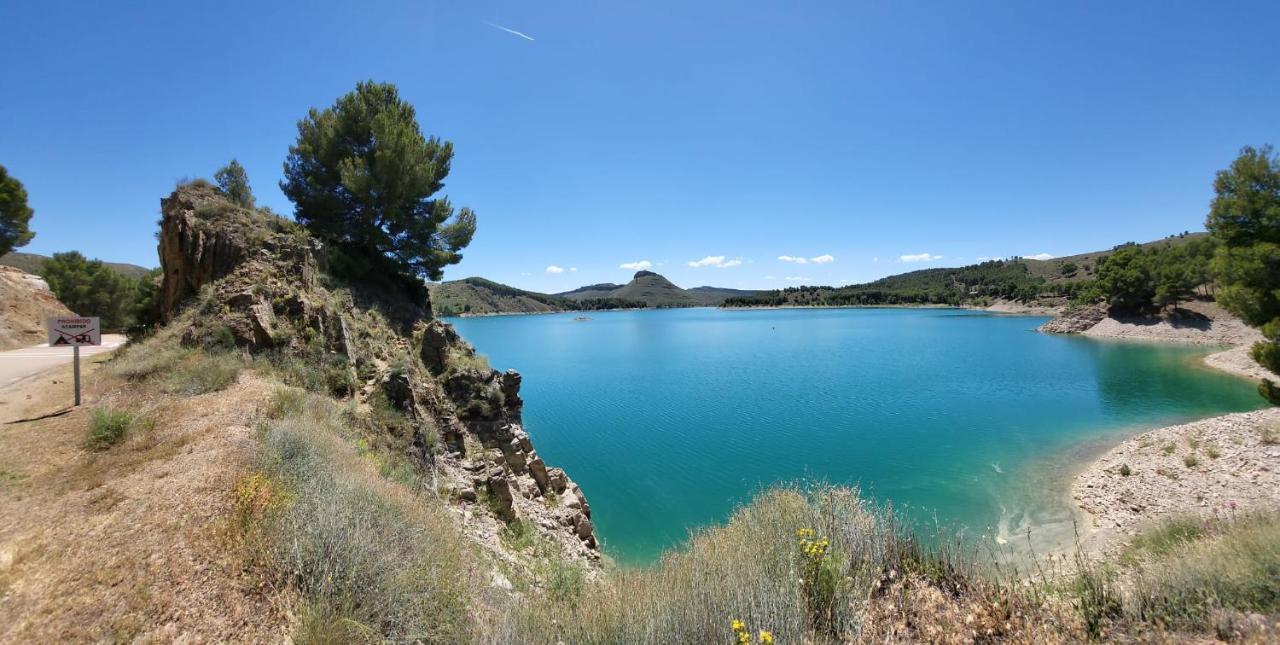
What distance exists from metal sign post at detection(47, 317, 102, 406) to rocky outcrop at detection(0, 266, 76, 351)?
13.4 m

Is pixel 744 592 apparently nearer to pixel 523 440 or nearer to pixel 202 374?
pixel 202 374

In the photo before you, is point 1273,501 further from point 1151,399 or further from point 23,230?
point 23,230

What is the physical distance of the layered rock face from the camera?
32.7 ft

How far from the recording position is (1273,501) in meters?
11.4

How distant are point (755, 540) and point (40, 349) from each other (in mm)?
24325

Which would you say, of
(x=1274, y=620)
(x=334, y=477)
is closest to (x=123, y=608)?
(x=334, y=477)

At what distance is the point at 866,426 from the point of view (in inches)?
942

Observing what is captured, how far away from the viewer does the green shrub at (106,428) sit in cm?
621

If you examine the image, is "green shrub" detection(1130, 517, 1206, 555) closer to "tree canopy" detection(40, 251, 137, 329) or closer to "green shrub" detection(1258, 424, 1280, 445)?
"green shrub" detection(1258, 424, 1280, 445)

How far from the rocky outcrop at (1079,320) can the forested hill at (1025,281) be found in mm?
2818

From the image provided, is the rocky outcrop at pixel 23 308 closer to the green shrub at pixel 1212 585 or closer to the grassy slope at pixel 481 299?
the green shrub at pixel 1212 585

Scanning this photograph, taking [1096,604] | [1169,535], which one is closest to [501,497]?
[1096,604]

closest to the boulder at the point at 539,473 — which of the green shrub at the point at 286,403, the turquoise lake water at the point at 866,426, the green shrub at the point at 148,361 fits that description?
the turquoise lake water at the point at 866,426

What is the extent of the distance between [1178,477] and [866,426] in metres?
11.0
